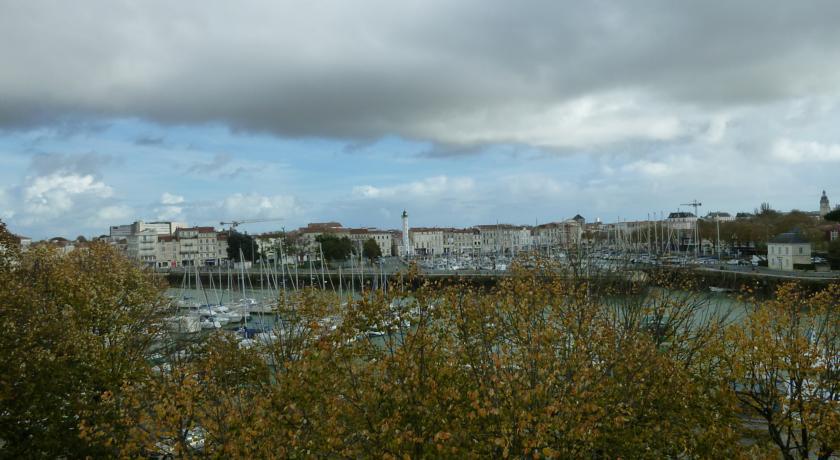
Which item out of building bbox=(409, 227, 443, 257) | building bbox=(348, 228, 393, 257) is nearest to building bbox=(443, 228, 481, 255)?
building bbox=(409, 227, 443, 257)

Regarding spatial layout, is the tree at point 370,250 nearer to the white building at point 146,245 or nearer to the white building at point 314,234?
the white building at point 314,234

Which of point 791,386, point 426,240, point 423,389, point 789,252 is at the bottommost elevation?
point 791,386

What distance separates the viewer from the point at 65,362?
1259 centimetres

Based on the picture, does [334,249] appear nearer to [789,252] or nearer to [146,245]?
[789,252]

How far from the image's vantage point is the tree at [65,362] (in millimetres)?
11234

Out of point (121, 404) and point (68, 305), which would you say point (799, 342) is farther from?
point (68, 305)

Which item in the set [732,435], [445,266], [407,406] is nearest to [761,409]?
[732,435]

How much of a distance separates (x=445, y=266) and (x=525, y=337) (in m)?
84.5

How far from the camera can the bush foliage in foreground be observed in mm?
7668

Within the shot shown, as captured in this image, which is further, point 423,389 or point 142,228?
point 142,228

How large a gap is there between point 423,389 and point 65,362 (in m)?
8.25

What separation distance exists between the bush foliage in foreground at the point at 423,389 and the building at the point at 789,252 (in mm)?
46641

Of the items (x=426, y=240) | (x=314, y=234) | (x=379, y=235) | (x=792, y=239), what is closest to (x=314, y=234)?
A: (x=314, y=234)

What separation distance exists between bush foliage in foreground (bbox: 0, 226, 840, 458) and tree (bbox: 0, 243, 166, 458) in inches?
1.7
